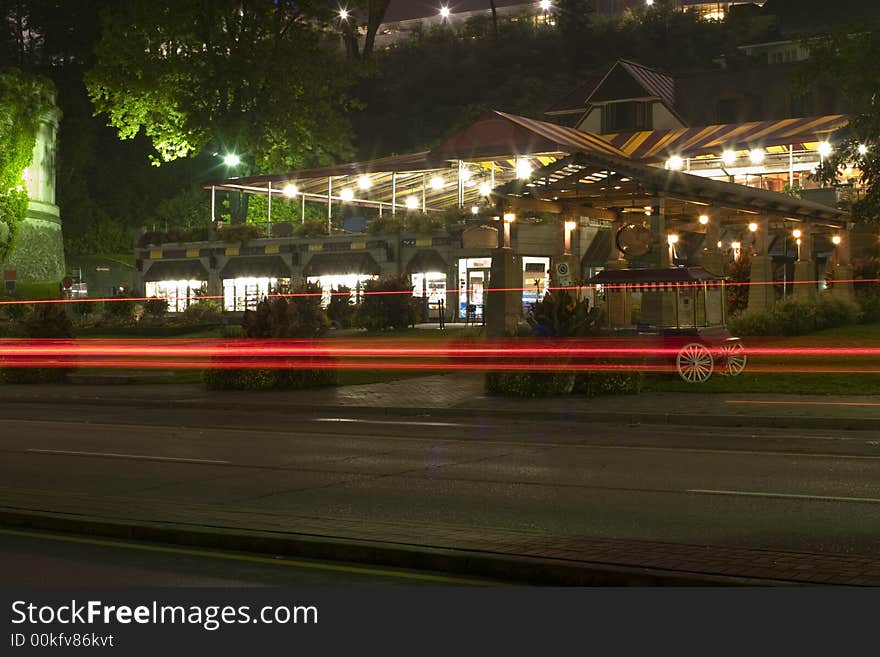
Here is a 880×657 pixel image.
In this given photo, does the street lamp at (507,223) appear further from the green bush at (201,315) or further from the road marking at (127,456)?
the green bush at (201,315)

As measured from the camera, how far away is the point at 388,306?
141ft

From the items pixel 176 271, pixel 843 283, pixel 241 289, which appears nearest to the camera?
pixel 843 283

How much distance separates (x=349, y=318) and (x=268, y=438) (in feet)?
96.6

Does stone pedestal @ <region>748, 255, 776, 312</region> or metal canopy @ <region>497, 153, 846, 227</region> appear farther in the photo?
stone pedestal @ <region>748, 255, 776, 312</region>

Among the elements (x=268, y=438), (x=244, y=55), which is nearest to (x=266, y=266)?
(x=244, y=55)

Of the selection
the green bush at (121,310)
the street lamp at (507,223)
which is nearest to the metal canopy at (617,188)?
the street lamp at (507,223)

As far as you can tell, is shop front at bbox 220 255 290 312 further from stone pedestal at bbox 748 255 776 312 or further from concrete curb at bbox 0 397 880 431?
concrete curb at bbox 0 397 880 431

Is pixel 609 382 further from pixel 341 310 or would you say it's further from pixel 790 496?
pixel 341 310

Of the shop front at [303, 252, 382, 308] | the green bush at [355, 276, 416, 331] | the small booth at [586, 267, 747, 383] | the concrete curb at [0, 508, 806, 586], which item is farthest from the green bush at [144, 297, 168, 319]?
the concrete curb at [0, 508, 806, 586]

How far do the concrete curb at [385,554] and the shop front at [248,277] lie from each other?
48.7 metres

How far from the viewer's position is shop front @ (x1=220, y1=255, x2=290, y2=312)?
58.4 metres

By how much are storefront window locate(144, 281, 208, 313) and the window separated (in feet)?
82.5

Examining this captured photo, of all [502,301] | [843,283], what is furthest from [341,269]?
[502,301]

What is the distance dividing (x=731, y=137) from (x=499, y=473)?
42795 mm
